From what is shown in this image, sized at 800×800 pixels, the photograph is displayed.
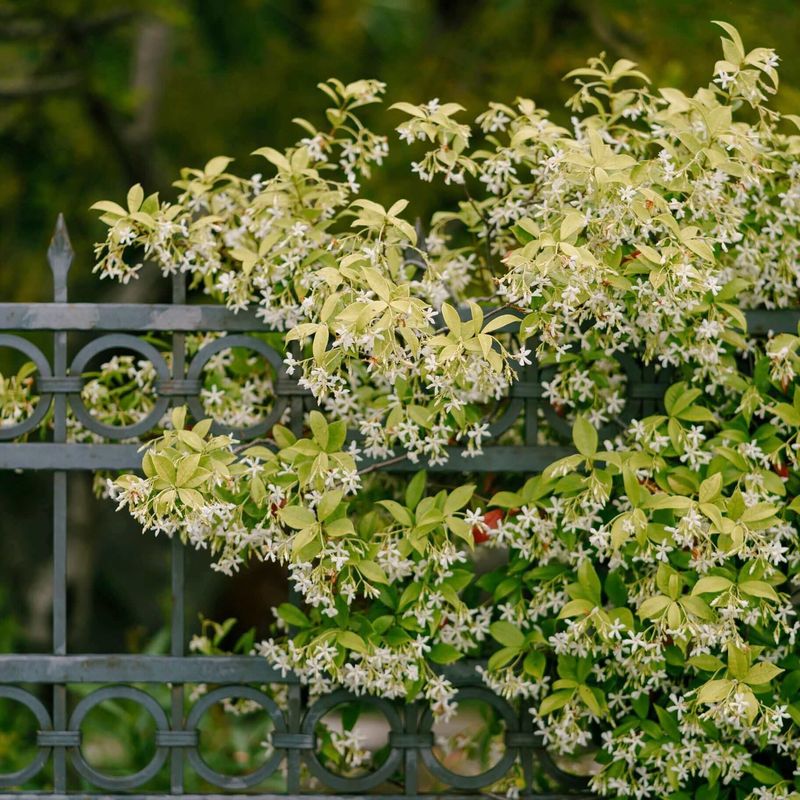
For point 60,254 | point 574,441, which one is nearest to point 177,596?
point 60,254

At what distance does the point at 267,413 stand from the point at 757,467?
122 centimetres

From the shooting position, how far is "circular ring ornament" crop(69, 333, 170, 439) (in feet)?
7.82

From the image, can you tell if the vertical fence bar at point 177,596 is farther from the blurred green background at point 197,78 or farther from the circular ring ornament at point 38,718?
the blurred green background at point 197,78

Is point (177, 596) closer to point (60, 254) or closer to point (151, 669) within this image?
point (151, 669)

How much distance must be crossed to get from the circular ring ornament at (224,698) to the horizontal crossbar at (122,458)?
0.60m

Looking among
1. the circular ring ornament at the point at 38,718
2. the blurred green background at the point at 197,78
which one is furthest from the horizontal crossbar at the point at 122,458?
the blurred green background at the point at 197,78

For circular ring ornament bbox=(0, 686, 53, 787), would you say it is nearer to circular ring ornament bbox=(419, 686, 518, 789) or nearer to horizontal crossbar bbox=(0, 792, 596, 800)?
horizontal crossbar bbox=(0, 792, 596, 800)

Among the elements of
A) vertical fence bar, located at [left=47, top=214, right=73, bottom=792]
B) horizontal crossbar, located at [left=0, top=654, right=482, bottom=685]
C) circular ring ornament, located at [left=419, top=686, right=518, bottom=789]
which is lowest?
circular ring ornament, located at [left=419, top=686, right=518, bottom=789]

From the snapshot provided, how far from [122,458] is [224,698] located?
2.10 feet

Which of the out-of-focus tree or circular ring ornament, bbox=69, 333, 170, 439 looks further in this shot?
the out-of-focus tree

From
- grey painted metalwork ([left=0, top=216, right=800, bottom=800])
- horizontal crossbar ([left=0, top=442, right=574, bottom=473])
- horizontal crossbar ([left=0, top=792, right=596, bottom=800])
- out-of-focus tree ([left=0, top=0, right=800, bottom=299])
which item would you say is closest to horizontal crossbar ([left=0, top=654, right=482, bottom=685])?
grey painted metalwork ([left=0, top=216, right=800, bottom=800])

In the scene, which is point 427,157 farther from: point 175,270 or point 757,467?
point 757,467

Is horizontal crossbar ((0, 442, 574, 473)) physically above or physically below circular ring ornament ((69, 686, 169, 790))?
above

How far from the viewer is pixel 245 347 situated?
2.42m
